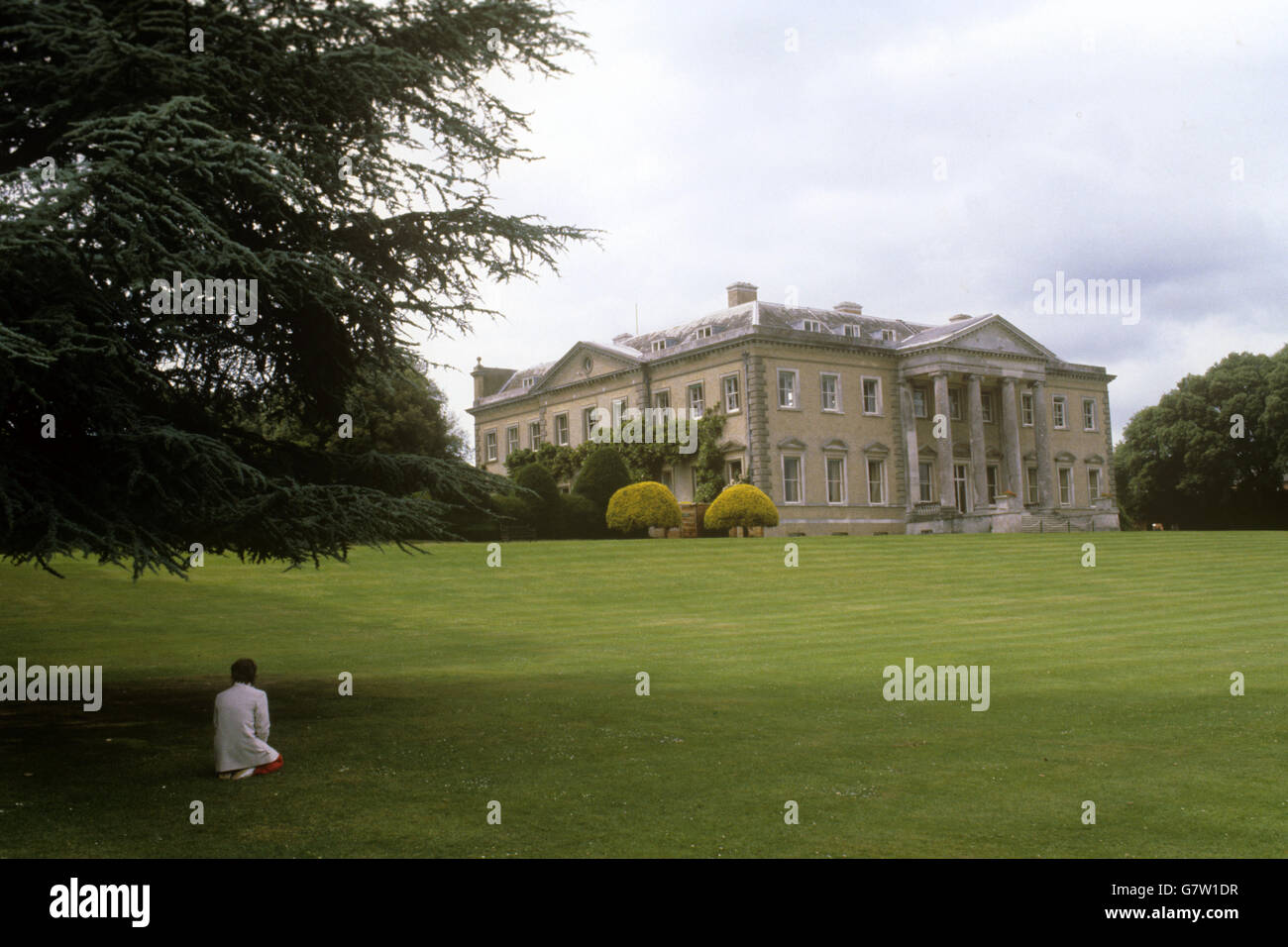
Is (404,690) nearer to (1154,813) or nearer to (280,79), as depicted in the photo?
(280,79)

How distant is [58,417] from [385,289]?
3751 mm

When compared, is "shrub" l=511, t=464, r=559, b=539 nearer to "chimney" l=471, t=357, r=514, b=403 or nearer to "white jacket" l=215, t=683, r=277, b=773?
"chimney" l=471, t=357, r=514, b=403

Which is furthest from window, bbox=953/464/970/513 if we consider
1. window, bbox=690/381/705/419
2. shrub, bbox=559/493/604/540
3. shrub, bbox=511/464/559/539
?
shrub, bbox=511/464/559/539

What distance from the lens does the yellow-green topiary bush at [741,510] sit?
4516 centimetres

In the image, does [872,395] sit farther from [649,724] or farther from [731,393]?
[649,724]

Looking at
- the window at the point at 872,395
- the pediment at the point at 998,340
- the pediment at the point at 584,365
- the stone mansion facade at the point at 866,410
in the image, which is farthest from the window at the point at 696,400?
the pediment at the point at 998,340

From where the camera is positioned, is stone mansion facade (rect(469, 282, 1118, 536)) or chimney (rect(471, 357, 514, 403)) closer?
stone mansion facade (rect(469, 282, 1118, 536))

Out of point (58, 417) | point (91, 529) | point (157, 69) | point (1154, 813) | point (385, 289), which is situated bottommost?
point (1154, 813)

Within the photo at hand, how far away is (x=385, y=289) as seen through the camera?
12641 mm

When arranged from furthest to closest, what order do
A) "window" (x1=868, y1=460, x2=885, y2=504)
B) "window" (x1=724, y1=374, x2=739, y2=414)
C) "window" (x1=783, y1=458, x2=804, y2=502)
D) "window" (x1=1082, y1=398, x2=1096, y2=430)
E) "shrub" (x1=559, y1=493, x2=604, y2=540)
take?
"window" (x1=1082, y1=398, x2=1096, y2=430), "window" (x1=868, y1=460, x2=885, y2=504), "window" (x1=724, y1=374, x2=739, y2=414), "window" (x1=783, y1=458, x2=804, y2=502), "shrub" (x1=559, y1=493, x2=604, y2=540)

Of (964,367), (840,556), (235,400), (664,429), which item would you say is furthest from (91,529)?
(964,367)

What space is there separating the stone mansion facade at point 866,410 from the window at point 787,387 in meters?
0.09

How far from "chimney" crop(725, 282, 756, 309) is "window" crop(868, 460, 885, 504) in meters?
10.6

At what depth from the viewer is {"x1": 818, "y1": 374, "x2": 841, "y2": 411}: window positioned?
53688 millimetres
